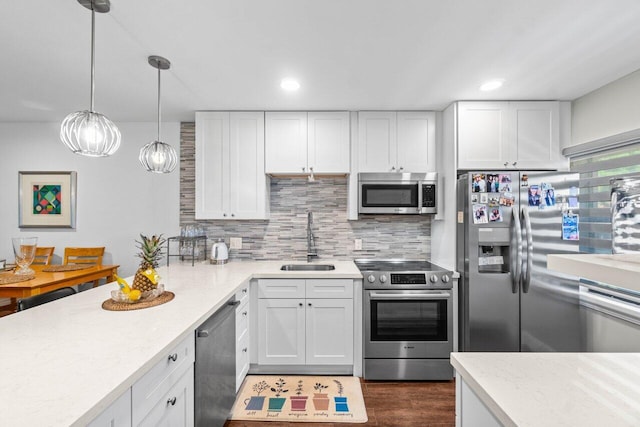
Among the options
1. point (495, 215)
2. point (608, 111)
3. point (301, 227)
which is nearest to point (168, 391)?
point (301, 227)

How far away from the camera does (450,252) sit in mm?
2854

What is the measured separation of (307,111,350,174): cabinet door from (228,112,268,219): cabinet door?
1.59 ft

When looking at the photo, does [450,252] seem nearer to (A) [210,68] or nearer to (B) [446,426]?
(B) [446,426]

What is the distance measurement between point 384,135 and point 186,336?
2418mm

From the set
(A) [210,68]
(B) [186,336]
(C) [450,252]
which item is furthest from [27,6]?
(C) [450,252]

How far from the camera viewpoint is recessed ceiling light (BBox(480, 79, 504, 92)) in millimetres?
2385

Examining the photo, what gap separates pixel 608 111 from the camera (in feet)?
8.06

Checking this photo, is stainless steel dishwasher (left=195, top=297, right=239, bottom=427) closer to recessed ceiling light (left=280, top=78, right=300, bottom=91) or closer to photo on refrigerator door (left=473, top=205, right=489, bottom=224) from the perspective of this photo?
recessed ceiling light (left=280, top=78, right=300, bottom=91)

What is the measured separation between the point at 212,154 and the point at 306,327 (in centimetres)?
184

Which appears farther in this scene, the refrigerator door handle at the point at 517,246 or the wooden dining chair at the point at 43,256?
the wooden dining chair at the point at 43,256

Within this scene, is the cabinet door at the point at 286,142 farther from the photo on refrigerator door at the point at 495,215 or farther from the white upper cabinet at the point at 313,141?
the photo on refrigerator door at the point at 495,215

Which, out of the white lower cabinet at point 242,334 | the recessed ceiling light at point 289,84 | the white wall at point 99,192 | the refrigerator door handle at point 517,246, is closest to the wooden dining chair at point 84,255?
the white wall at point 99,192

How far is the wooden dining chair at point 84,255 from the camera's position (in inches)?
130

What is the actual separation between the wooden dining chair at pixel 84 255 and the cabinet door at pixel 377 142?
2.90 meters
